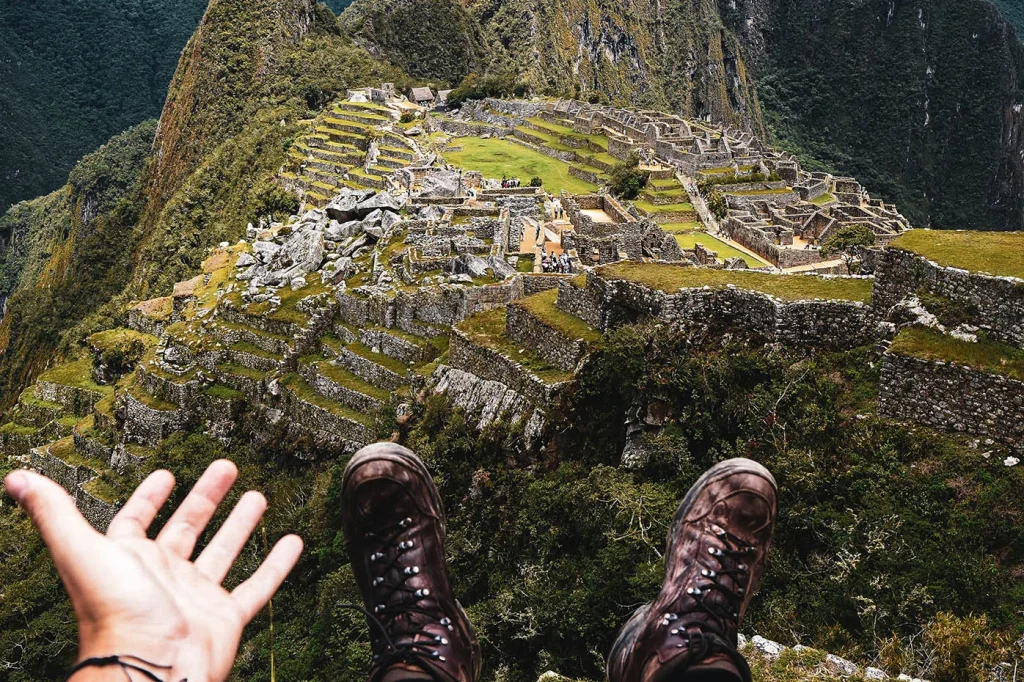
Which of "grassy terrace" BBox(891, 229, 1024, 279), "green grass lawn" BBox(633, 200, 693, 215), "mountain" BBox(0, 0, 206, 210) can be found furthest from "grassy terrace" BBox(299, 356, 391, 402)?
"mountain" BBox(0, 0, 206, 210)

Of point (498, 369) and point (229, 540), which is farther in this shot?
point (498, 369)

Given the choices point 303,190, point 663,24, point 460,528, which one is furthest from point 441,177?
point 663,24

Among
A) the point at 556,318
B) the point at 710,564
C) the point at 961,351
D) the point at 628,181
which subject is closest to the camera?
the point at 710,564

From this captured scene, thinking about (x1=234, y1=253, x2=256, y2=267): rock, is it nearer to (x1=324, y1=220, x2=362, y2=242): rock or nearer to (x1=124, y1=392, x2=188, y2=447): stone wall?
(x1=324, y1=220, x2=362, y2=242): rock

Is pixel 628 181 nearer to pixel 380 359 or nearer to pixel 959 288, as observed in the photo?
pixel 380 359

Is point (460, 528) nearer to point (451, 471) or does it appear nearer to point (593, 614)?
point (451, 471)

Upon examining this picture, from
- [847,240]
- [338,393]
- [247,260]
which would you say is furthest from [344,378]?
[847,240]

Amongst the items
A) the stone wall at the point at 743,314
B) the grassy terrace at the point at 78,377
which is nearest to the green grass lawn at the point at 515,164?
the grassy terrace at the point at 78,377
